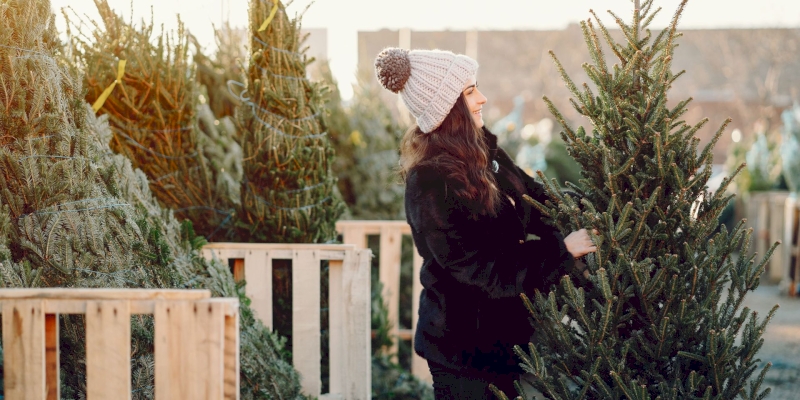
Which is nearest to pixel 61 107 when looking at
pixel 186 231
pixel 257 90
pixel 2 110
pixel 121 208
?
pixel 2 110

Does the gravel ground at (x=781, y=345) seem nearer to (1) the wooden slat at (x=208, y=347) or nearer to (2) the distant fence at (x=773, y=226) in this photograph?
(2) the distant fence at (x=773, y=226)

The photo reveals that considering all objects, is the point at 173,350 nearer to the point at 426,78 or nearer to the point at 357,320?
the point at 426,78

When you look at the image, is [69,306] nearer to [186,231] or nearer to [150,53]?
[186,231]

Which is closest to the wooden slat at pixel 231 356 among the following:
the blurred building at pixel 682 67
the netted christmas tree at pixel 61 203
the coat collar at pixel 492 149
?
the netted christmas tree at pixel 61 203

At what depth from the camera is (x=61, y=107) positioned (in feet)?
9.42

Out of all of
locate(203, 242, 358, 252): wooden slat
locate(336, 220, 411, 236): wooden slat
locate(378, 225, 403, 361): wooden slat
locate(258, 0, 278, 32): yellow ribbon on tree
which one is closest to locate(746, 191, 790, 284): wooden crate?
locate(378, 225, 403, 361): wooden slat

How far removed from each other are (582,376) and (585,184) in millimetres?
628

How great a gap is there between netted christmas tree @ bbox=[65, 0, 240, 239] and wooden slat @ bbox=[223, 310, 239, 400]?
2060 millimetres

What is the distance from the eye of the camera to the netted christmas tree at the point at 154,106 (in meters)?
4.04

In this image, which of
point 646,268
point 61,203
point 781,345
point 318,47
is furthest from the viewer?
point 318,47

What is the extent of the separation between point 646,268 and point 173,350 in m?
1.43

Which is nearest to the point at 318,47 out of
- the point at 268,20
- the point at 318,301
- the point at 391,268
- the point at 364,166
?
the point at 364,166

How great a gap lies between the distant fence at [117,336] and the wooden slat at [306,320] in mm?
1667

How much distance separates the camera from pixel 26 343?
213 centimetres
